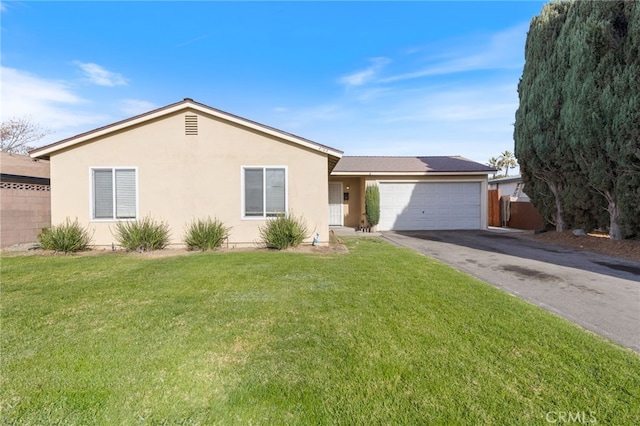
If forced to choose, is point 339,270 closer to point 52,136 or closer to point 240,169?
point 240,169

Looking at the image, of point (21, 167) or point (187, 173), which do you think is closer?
point (187, 173)

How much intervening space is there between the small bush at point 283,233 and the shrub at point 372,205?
20.8 feet

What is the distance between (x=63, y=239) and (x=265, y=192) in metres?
5.84

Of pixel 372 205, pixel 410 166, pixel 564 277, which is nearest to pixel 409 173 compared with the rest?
pixel 410 166

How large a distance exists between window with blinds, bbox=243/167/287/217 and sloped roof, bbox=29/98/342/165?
43.5 inches

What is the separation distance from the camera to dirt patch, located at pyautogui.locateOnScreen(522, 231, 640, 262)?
928 cm

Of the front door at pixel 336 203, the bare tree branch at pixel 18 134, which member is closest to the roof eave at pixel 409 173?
the front door at pixel 336 203

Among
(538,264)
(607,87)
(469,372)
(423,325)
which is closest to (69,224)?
(423,325)

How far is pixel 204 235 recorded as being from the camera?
9.57 metres

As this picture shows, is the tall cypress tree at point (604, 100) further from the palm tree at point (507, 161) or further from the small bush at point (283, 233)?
the palm tree at point (507, 161)

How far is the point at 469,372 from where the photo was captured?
2844 millimetres

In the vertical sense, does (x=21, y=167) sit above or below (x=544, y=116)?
below

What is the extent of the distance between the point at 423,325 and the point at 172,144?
9081mm

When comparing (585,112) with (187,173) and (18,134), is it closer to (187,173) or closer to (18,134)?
(187,173)
